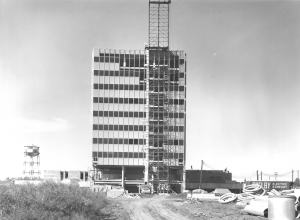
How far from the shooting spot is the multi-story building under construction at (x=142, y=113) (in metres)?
134

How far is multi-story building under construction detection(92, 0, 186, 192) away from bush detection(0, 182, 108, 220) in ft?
303

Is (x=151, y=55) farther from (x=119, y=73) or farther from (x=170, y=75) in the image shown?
(x=119, y=73)

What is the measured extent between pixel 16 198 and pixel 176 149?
343 ft

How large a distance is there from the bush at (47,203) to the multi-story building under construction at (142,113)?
92.3 metres

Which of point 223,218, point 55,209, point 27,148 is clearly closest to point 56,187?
point 55,209

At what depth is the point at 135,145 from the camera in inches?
5305

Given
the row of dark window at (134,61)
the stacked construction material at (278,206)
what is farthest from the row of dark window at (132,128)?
the stacked construction material at (278,206)

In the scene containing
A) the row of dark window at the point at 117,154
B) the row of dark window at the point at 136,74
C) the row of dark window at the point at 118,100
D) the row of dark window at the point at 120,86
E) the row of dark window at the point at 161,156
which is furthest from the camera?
the row of dark window at the point at 136,74

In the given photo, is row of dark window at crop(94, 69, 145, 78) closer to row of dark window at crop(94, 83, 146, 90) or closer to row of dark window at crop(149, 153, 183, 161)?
row of dark window at crop(94, 83, 146, 90)

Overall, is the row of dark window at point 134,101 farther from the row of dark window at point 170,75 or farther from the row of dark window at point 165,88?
the row of dark window at point 170,75

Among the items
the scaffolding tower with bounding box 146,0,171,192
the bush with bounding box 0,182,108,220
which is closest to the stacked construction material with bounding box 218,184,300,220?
the bush with bounding box 0,182,108,220

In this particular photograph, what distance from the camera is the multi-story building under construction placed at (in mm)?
134375

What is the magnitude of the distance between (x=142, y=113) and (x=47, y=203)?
102184mm

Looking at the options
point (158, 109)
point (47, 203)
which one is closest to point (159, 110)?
point (158, 109)
